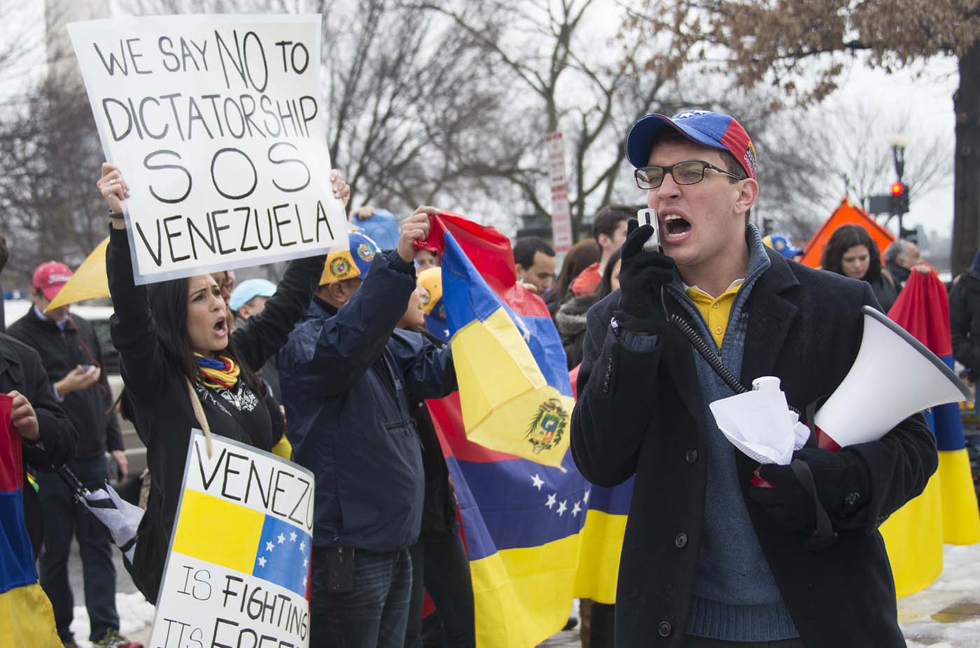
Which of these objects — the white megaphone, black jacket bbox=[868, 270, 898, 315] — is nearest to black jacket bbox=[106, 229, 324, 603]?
the white megaphone

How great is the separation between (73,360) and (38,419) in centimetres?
317

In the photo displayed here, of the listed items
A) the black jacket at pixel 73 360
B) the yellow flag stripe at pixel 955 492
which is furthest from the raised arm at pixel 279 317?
the yellow flag stripe at pixel 955 492

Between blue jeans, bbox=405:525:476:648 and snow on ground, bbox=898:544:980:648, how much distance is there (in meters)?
2.48

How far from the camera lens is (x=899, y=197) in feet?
63.9

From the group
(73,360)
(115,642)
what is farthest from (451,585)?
(73,360)

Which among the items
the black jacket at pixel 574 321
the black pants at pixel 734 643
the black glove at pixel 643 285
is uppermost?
the black glove at pixel 643 285

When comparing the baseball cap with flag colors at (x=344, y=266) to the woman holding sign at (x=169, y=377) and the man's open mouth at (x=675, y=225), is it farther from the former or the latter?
the man's open mouth at (x=675, y=225)

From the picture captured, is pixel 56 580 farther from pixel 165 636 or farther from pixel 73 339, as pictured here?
pixel 165 636

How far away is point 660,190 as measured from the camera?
2.57 metres

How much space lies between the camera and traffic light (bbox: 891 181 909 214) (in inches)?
765

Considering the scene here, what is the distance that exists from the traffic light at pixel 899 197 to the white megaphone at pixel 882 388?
18.3 meters

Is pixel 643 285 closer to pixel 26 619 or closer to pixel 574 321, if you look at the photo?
pixel 26 619

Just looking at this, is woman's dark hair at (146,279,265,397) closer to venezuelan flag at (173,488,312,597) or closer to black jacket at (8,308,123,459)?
venezuelan flag at (173,488,312,597)

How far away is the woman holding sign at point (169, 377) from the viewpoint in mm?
3357
